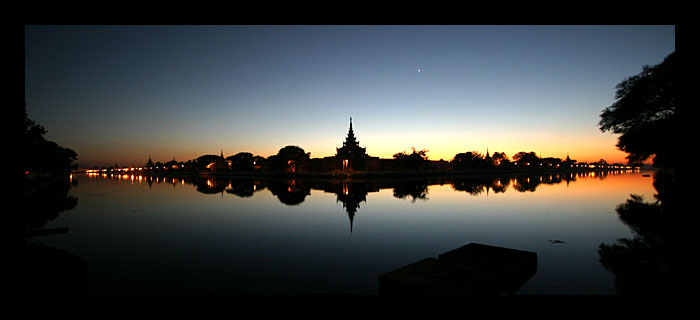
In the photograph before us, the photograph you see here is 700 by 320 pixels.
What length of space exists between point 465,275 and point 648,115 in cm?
2121

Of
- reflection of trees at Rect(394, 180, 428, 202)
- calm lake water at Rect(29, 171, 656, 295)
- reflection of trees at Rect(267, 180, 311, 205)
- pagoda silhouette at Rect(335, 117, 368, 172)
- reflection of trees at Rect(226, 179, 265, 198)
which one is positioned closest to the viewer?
calm lake water at Rect(29, 171, 656, 295)

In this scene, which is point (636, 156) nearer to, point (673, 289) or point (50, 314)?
point (673, 289)

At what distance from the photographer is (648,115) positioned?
18.4 metres

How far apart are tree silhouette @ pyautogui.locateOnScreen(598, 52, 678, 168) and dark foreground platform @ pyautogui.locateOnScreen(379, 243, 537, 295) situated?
15.8 meters

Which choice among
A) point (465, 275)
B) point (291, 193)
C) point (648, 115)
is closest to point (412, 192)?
point (291, 193)

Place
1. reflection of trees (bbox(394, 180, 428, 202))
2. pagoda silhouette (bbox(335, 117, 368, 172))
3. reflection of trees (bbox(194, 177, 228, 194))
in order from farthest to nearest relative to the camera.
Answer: pagoda silhouette (bbox(335, 117, 368, 172)) < reflection of trees (bbox(194, 177, 228, 194)) < reflection of trees (bbox(394, 180, 428, 202))

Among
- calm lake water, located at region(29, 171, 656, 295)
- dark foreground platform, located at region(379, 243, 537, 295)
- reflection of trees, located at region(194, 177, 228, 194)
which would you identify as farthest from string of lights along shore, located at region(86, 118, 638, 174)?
dark foreground platform, located at region(379, 243, 537, 295)

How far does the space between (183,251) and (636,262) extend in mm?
12230

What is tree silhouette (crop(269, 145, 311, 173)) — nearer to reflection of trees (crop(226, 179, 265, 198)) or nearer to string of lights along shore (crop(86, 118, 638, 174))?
string of lights along shore (crop(86, 118, 638, 174))

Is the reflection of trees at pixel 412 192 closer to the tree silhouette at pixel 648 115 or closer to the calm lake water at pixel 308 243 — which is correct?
the calm lake water at pixel 308 243

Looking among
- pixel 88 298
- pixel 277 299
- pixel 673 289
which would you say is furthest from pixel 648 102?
pixel 88 298

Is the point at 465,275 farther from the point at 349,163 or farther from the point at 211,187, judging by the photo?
the point at 349,163

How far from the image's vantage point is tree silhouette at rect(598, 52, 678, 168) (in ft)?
54.2

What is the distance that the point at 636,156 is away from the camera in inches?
777
